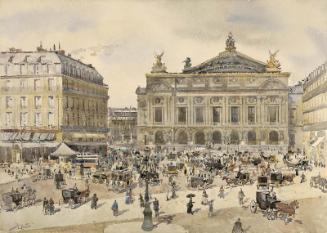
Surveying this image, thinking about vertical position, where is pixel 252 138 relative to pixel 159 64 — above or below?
below

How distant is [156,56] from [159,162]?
2247mm

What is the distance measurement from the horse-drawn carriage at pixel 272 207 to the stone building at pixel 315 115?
1.18 metres

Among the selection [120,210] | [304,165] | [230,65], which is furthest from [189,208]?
[230,65]

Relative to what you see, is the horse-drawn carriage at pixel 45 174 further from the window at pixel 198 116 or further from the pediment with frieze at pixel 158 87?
the window at pixel 198 116

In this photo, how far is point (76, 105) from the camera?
1173 cm

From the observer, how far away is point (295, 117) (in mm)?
11578

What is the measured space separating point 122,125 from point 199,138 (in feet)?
5.49

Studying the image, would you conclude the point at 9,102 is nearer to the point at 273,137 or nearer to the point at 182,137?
the point at 182,137

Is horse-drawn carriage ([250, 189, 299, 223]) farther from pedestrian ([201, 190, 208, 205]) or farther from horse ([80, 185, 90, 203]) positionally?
horse ([80, 185, 90, 203])

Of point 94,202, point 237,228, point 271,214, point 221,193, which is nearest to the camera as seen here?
point 237,228

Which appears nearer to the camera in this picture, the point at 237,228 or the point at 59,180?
the point at 237,228

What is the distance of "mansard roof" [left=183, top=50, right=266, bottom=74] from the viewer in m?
11.5

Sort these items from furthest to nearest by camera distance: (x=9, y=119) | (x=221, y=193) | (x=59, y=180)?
(x=9, y=119)
(x=59, y=180)
(x=221, y=193)

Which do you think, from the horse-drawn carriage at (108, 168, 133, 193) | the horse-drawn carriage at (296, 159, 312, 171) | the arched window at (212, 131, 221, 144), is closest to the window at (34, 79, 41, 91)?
the horse-drawn carriage at (108, 168, 133, 193)
